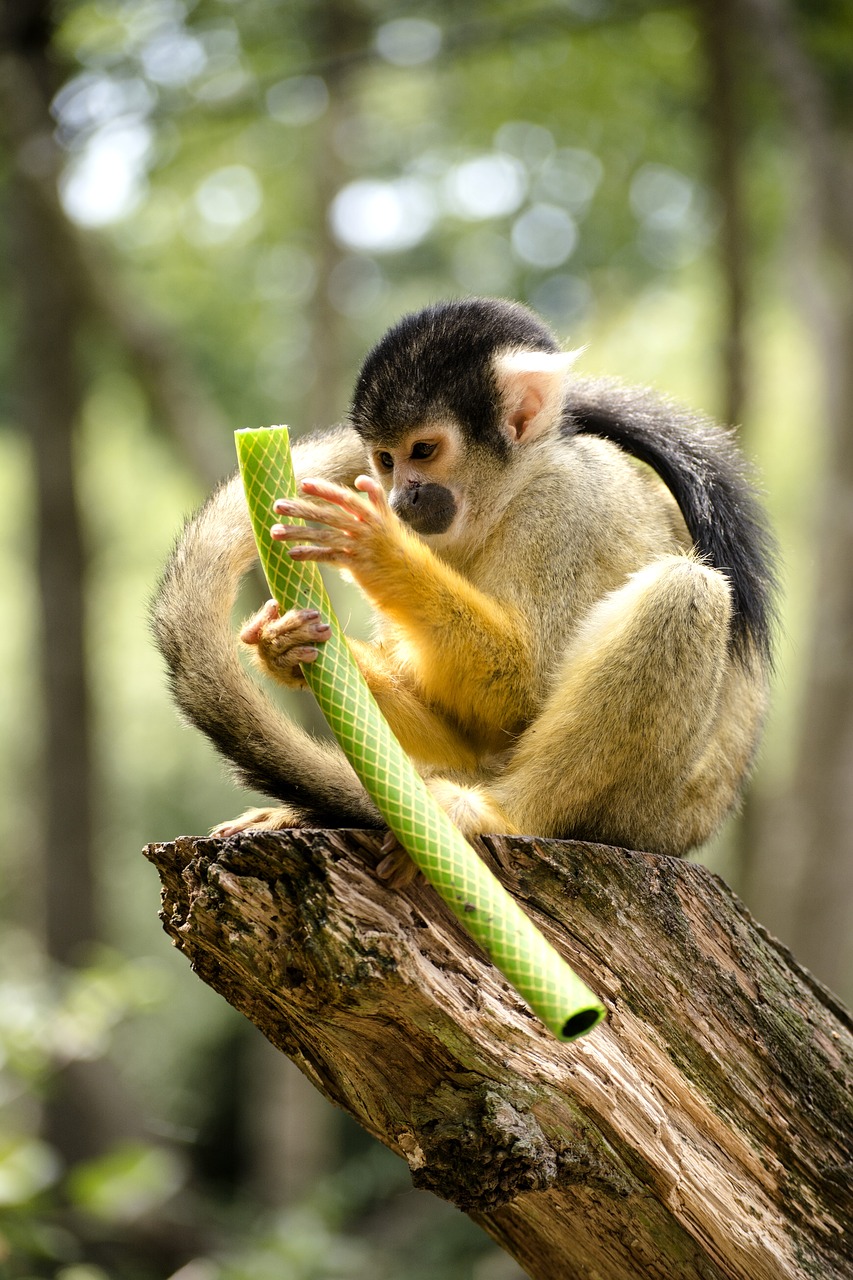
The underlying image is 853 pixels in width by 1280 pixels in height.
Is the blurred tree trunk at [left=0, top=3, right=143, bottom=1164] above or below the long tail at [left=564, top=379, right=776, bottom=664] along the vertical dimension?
above

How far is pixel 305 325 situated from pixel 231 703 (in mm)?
7414

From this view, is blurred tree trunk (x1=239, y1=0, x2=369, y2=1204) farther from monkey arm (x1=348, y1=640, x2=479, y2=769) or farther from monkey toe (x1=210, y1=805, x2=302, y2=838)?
monkey toe (x1=210, y1=805, x2=302, y2=838)

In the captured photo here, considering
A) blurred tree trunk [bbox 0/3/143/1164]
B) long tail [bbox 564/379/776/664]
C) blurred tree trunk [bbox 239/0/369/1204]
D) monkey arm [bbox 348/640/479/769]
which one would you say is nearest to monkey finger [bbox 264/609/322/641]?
monkey arm [bbox 348/640/479/769]

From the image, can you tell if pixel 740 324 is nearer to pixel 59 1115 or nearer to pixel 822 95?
pixel 822 95

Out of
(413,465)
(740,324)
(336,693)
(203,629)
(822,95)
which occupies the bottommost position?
(336,693)

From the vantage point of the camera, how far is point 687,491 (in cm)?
344

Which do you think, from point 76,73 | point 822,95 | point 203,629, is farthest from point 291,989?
point 822,95

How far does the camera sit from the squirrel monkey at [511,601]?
8.88 ft

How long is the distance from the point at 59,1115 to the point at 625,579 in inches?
291

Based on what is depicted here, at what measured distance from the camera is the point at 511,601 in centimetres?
312

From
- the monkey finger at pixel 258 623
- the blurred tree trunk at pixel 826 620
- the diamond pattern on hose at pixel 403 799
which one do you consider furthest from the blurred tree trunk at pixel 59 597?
the diamond pattern on hose at pixel 403 799

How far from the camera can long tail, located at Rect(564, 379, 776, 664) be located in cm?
344

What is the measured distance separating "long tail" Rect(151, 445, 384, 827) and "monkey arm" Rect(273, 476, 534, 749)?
13.1 inches

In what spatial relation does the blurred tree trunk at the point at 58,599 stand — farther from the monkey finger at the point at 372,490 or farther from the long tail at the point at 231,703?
the monkey finger at the point at 372,490
